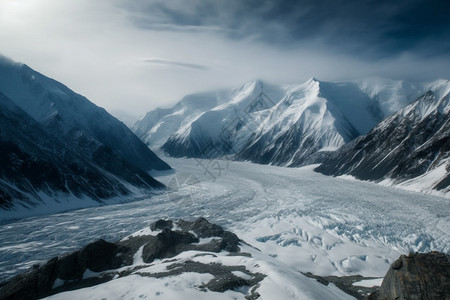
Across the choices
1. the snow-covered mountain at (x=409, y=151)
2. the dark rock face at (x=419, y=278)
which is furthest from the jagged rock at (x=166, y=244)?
the snow-covered mountain at (x=409, y=151)

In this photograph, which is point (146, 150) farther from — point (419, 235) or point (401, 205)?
point (419, 235)

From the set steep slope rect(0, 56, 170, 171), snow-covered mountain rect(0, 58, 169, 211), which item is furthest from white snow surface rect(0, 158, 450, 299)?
steep slope rect(0, 56, 170, 171)

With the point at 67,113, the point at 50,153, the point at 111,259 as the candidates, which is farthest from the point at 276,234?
the point at 67,113

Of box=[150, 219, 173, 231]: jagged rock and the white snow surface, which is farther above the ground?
box=[150, 219, 173, 231]: jagged rock

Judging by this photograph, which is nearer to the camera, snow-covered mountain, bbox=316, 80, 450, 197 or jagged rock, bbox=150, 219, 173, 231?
jagged rock, bbox=150, 219, 173, 231

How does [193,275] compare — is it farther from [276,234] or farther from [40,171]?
[40,171]

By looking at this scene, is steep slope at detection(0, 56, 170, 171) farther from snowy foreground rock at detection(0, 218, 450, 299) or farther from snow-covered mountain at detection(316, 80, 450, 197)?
snow-covered mountain at detection(316, 80, 450, 197)
